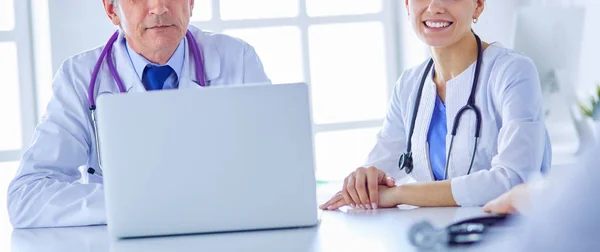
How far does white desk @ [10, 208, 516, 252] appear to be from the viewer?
112 cm

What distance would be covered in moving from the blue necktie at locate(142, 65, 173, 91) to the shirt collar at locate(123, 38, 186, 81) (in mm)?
16

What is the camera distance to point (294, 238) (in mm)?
1187

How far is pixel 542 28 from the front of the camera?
3.52 meters

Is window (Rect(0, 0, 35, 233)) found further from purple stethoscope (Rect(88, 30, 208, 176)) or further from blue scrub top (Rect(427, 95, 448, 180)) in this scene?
blue scrub top (Rect(427, 95, 448, 180))

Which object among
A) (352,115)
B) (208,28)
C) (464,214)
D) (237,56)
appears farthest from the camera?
(352,115)

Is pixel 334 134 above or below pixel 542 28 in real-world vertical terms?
below

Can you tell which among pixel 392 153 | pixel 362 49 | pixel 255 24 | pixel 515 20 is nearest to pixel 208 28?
pixel 255 24

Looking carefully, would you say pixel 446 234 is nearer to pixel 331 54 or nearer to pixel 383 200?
pixel 383 200

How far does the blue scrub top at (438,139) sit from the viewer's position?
2002mm

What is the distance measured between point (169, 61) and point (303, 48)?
2.23 metres

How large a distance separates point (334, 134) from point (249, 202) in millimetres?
3144

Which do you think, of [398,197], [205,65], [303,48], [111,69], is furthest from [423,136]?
[303,48]

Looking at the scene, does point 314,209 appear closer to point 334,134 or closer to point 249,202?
point 249,202

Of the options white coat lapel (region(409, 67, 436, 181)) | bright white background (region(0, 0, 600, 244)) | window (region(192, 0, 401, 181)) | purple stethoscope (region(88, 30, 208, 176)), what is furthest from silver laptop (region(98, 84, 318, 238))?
window (region(192, 0, 401, 181))
